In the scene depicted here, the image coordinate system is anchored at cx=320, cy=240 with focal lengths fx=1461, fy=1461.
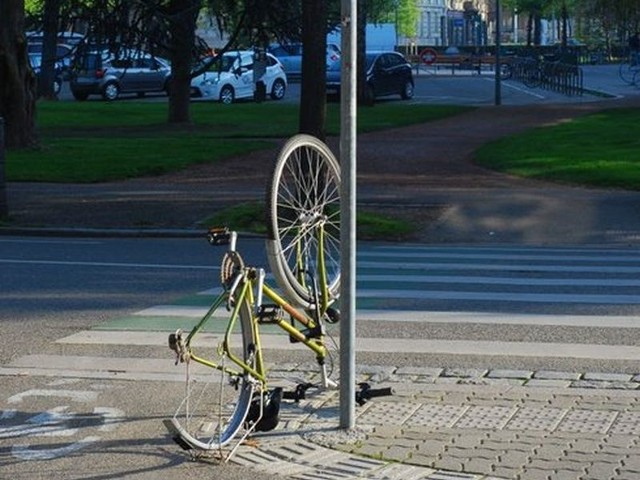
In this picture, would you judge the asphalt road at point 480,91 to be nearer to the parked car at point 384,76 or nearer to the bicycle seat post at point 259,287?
the parked car at point 384,76

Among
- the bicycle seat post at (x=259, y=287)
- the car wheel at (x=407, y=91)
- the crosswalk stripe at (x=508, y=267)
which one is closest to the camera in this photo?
the bicycle seat post at (x=259, y=287)

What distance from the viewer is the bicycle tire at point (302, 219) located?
25.1 ft

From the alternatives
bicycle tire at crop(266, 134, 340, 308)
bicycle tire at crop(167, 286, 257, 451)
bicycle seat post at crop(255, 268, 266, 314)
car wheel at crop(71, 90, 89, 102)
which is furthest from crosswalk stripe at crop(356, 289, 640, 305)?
car wheel at crop(71, 90, 89, 102)

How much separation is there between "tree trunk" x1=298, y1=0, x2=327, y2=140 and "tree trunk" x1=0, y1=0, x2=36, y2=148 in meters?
9.37

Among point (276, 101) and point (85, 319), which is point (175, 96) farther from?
point (85, 319)

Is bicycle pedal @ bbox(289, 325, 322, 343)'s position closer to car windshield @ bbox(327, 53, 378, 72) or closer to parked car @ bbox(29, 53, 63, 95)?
car windshield @ bbox(327, 53, 378, 72)

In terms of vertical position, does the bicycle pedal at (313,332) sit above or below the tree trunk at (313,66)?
below

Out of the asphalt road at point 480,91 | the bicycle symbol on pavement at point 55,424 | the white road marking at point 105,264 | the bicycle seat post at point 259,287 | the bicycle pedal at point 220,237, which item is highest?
the bicycle pedal at point 220,237

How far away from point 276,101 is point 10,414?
43367 millimetres

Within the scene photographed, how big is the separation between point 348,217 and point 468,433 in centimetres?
125

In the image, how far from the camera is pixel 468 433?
7410mm

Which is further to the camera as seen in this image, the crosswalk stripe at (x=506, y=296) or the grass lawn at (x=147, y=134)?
the grass lawn at (x=147, y=134)

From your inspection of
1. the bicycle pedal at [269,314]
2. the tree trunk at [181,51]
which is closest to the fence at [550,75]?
the tree trunk at [181,51]

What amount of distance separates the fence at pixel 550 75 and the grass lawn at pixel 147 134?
8562 mm
